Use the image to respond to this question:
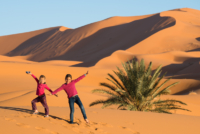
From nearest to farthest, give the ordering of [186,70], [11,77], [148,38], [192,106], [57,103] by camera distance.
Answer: [57,103] → [192,106] → [11,77] → [186,70] → [148,38]

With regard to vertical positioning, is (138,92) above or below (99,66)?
below

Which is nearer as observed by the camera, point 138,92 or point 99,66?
point 138,92

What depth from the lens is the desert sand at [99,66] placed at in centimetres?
697

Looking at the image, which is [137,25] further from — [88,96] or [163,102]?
[163,102]

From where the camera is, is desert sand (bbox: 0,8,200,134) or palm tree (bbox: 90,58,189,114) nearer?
desert sand (bbox: 0,8,200,134)

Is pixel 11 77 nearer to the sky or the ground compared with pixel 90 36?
nearer to the ground

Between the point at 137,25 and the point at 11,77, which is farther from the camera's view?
the point at 137,25

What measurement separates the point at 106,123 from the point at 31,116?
187 centimetres

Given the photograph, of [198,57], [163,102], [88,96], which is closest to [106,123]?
[163,102]

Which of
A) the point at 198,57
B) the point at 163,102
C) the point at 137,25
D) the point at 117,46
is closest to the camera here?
the point at 163,102

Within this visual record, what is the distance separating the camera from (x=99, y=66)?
142 ft

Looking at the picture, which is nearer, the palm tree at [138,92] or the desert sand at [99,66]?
the desert sand at [99,66]

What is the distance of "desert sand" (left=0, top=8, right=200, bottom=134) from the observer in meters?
6.97

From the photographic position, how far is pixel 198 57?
138 feet
